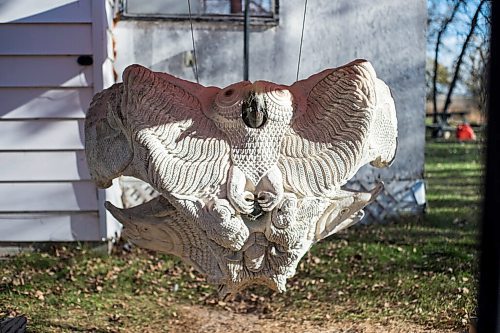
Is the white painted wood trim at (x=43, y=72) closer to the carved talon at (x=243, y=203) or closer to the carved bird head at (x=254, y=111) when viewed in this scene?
the carved bird head at (x=254, y=111)

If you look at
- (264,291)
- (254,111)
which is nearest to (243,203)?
(254,111)

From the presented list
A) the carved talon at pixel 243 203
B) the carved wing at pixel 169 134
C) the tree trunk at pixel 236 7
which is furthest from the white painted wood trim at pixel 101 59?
the carved talon at pixel 243 203

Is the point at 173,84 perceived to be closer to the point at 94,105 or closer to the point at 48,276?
the point at 94,105

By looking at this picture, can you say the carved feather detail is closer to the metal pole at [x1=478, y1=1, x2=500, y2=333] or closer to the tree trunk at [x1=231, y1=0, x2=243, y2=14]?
the metal pole at [x1=478, y1=1, x2=500, y2=333]

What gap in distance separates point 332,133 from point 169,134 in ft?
2.10

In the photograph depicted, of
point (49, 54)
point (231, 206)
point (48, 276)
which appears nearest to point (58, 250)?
point (48, 276)

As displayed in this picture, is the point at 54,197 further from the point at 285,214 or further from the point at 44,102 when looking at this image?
the point at 285,214

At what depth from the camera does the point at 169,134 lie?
2.51 m

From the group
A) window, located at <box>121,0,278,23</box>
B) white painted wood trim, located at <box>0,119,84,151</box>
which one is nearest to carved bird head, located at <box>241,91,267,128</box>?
white painted wood trim, located at <box>0,119,84,151</box>

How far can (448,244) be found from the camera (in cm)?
530

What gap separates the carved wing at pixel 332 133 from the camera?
248 cm

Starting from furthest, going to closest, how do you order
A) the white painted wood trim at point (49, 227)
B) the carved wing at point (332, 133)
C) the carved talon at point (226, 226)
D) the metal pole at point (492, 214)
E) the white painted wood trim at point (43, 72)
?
the white painted wood trim at point (49, 227) → the white painted wood trim at point (43, 72) → the carved wing at point (332, 133) → the carved talon at point (226, 226) → the metal pole at point (492, 214)

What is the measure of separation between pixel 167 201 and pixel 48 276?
210 centimetres

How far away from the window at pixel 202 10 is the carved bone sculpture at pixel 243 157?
2.96 metres
